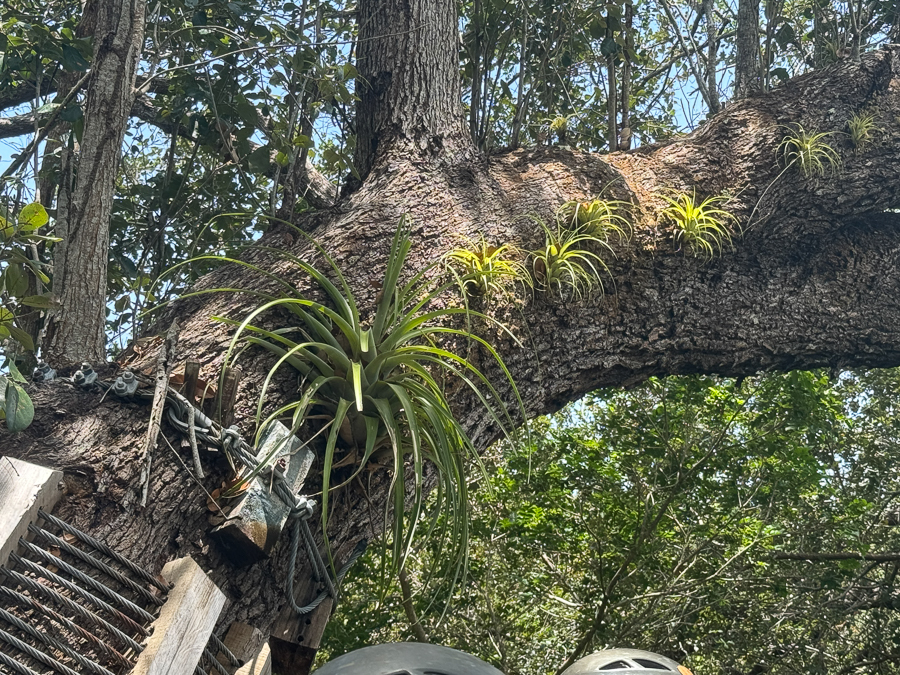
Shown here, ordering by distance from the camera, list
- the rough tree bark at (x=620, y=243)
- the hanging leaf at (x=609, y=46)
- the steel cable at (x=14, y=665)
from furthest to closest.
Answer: the hanging leaf at (x=609, y=46) < the rough tree bark at (x=620, y=243) < the steel cable at (x=14, y=665)

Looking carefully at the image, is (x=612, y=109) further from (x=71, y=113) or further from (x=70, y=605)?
(x=70, y=605)

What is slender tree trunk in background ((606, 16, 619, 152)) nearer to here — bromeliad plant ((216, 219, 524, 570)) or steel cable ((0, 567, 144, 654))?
bromeliad plant ((216, 219, 524, 570))

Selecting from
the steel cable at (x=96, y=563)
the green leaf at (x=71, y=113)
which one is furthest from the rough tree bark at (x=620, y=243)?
the green leaf at (x=71, y=113)

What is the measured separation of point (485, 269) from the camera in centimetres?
234

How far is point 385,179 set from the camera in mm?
2604

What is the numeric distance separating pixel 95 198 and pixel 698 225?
6.91 ft

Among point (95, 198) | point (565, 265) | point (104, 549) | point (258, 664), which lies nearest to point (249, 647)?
point (258, 664)

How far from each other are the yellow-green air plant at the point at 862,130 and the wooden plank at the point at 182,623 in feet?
10.5

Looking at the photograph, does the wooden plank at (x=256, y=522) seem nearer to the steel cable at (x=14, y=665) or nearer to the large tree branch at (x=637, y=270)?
the large tree branch at (x=637, y=270)

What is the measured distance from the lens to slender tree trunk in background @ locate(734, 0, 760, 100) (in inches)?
160

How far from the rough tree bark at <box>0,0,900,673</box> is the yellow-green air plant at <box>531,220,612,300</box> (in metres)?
0.05

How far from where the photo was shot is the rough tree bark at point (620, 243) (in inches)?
81.2

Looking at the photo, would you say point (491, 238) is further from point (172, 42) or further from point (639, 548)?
point (639, 548)

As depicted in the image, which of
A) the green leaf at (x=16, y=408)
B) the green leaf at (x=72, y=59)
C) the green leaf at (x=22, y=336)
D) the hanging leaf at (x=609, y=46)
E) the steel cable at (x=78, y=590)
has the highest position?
the hanging leaf at (x=609, y=46)
